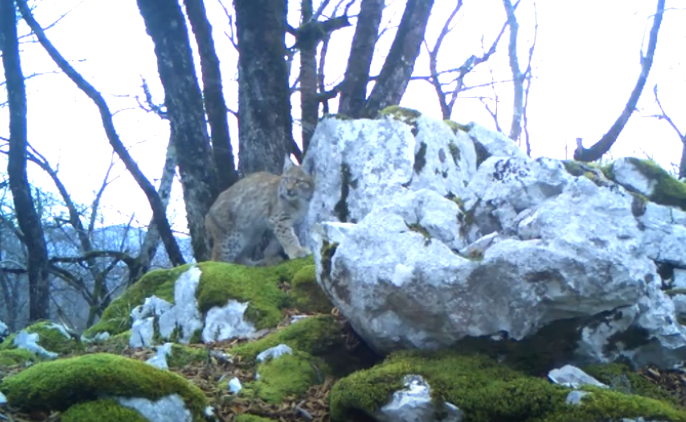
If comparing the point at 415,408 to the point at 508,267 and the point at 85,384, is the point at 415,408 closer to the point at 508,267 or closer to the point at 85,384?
the point at 508,267

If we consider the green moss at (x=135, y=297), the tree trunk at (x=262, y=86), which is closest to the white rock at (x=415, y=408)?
the green moss at (x=135, y=297)

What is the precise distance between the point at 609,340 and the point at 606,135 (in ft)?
28.7

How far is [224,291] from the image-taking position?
727cm

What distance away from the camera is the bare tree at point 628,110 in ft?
43.9

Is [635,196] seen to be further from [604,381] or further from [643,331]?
[604,381]

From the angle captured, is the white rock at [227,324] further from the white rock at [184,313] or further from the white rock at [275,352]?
the white rock at [275,352]

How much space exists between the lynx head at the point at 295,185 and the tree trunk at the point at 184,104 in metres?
1.68

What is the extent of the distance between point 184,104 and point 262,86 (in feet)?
3.76

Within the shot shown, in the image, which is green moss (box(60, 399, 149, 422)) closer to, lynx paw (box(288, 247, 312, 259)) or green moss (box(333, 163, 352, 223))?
A: lynx paw (box(288, 247, 312, 259))

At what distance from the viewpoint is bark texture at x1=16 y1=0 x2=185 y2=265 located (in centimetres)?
1194

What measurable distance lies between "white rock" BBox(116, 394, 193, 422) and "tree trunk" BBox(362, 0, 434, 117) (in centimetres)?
763

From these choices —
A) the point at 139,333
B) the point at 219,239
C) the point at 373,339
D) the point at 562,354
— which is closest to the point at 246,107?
the point at 219,239

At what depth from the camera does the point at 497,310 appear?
515 centimetres

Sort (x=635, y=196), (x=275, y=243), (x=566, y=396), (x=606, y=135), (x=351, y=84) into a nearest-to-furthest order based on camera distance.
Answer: (x=566, y=396) → (x=635, y=196) → (x=275, y=243) → (x=351, y=84) → (x=606, y=135)
